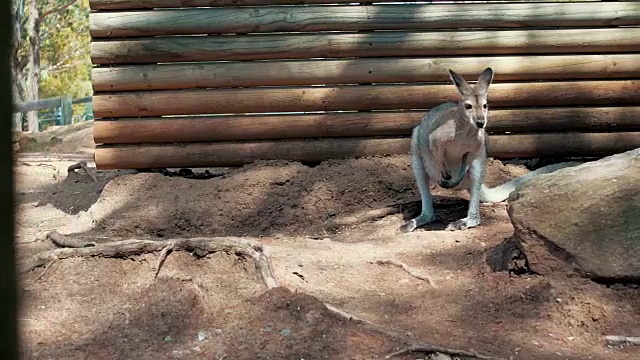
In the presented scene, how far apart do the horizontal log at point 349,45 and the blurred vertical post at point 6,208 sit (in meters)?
6.14

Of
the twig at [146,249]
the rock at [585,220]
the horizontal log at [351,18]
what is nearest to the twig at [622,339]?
the rock at [585,220]

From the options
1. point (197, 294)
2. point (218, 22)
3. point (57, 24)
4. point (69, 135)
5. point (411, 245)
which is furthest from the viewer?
point (57, 24)

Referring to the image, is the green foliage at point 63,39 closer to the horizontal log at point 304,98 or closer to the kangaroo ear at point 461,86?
the horizontal log at point 304,98

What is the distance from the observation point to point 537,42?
7547mm

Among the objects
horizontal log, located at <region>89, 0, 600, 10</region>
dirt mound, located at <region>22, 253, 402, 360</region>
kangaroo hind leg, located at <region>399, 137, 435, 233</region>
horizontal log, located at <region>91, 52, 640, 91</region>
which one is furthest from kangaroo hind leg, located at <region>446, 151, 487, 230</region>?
dirt mound, located at <region>22, 253, 402, 360</region>

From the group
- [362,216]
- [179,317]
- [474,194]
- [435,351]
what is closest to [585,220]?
[435,351]

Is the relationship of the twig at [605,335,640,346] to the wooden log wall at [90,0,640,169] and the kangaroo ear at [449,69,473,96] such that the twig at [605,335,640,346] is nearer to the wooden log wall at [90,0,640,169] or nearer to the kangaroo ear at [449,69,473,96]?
the kangaroo ear at [449,69,473,96]

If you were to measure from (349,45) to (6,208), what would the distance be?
20.7 feet

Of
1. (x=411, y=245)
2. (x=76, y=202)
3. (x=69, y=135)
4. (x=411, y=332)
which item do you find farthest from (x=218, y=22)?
(x=69, y=135)

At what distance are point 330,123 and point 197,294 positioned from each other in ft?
11.2

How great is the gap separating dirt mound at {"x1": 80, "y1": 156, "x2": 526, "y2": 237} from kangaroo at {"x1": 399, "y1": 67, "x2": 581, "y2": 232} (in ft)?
1.37

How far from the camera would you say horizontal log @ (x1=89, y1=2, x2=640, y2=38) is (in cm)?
732

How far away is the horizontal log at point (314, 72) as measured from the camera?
7.36 meters

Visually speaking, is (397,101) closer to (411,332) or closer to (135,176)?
(135,176)
